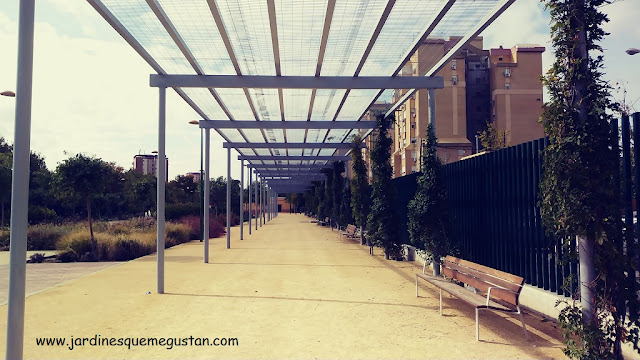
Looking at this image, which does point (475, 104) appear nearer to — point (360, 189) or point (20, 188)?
point (360, 189)

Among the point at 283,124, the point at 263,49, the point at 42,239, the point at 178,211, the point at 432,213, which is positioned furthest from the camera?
the point at 178,211

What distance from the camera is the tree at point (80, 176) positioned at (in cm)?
1421

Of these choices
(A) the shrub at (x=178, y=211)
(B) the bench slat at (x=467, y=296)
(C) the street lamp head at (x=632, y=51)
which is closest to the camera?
(B) the bench slat at (x=467, y=296)

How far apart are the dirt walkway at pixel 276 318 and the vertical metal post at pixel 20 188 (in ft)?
3.25

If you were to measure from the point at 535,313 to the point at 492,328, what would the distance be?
1065 millimetres

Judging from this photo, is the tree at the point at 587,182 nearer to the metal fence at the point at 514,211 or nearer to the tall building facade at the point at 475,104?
the metal fence at the point at 514,211

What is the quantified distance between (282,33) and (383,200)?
23.6 ft

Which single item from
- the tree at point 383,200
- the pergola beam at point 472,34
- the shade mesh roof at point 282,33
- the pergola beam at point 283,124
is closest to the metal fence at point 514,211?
the pergola beam at point 472,34

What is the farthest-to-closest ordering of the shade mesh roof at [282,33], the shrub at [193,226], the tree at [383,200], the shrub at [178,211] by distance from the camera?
the shrub at [178,211] → the shrub at [193,226] → the tree at [383,200] → the shade mesh roof at [282,33]

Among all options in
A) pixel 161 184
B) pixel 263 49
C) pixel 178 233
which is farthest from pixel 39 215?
pixel 263 49

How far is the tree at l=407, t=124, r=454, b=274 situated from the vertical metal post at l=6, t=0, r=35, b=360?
23.3 ft

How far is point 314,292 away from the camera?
8.41m

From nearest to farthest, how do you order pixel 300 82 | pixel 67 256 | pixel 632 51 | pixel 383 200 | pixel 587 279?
pixel 587 279 → pixel 300 82 → pixel 383 200 → pixel 67 256 → pixel 632 51

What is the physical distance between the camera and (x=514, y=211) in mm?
7332
